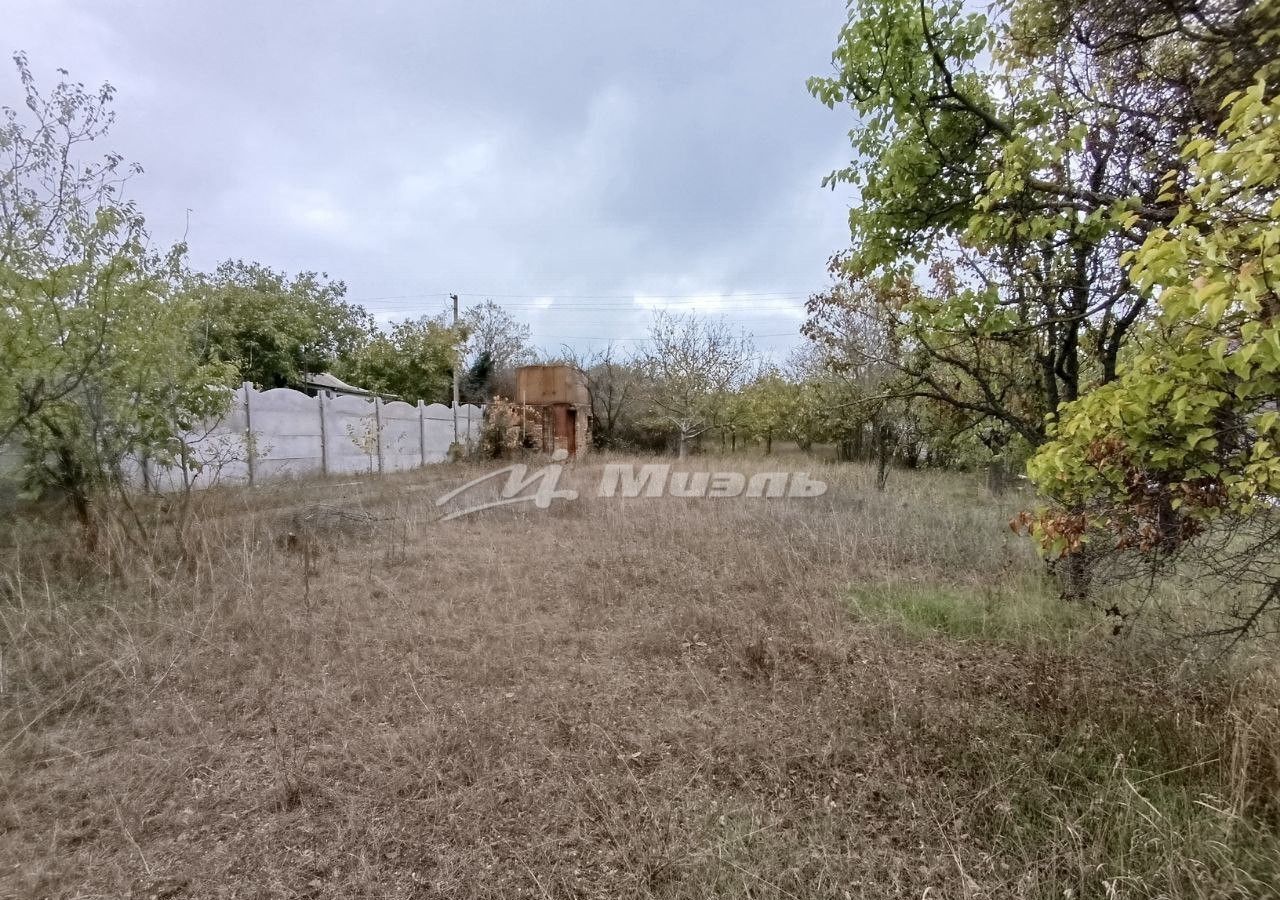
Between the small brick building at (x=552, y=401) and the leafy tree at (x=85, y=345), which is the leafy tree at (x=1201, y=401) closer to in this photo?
Result: the leafy tree at (x=85, y=345)

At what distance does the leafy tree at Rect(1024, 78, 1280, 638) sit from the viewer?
134cm

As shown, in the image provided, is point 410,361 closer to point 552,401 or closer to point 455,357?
point 455,357

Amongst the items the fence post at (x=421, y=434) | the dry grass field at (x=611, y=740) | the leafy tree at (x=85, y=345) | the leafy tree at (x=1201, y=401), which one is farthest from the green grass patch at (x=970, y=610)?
the fence post at (x=421, y=434)

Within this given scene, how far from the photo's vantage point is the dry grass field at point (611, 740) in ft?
5.99

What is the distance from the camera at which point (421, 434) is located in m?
14.2

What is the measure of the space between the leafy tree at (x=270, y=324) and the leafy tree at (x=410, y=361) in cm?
158

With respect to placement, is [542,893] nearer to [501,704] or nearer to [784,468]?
[501,704]

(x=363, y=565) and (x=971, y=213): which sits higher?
(x=971, y=213)

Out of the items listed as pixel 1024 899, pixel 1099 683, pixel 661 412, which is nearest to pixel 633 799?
pixel 1024 899

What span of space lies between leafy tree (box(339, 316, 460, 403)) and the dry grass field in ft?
49.2

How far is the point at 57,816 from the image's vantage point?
7.03 ft

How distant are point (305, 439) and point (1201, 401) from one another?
1213cm

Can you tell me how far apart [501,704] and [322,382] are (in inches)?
646

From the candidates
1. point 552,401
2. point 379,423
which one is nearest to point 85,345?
point 379,423
